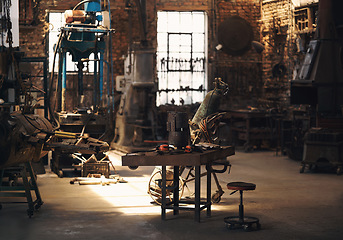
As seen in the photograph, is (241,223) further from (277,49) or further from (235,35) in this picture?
(235,35)

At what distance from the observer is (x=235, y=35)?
14.8 m

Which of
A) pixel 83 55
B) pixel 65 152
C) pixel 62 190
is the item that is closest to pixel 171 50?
pixel 83 55

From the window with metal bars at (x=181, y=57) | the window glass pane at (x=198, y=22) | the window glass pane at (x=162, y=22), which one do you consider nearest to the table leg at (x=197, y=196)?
the window with metal bars at (x=181, y=57)

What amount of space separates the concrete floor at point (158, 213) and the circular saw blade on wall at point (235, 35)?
5930mm

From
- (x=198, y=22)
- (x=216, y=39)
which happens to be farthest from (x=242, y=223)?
(x=198, y=22)

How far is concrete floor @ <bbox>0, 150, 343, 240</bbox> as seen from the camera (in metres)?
5.71

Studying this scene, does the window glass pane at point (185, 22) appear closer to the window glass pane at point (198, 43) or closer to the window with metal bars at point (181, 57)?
the window with metal bars at point (181, 57)

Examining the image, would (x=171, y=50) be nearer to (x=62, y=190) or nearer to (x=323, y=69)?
(x=323, y=69)

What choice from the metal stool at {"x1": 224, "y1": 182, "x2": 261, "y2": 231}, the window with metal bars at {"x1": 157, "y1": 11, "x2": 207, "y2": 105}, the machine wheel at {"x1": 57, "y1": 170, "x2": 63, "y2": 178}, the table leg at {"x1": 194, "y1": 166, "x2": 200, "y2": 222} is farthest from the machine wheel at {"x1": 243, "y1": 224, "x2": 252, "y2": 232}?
the window with metal bars at {"x1": 157, "y1": 11, "x2": 207, "y2": 105}

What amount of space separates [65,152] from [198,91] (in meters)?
6.01

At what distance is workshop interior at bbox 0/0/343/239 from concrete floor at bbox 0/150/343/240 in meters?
0.14

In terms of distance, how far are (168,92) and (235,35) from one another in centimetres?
230

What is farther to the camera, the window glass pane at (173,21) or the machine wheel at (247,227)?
the window glass pane at (173,21)

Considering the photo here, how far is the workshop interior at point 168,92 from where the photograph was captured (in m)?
7.00
